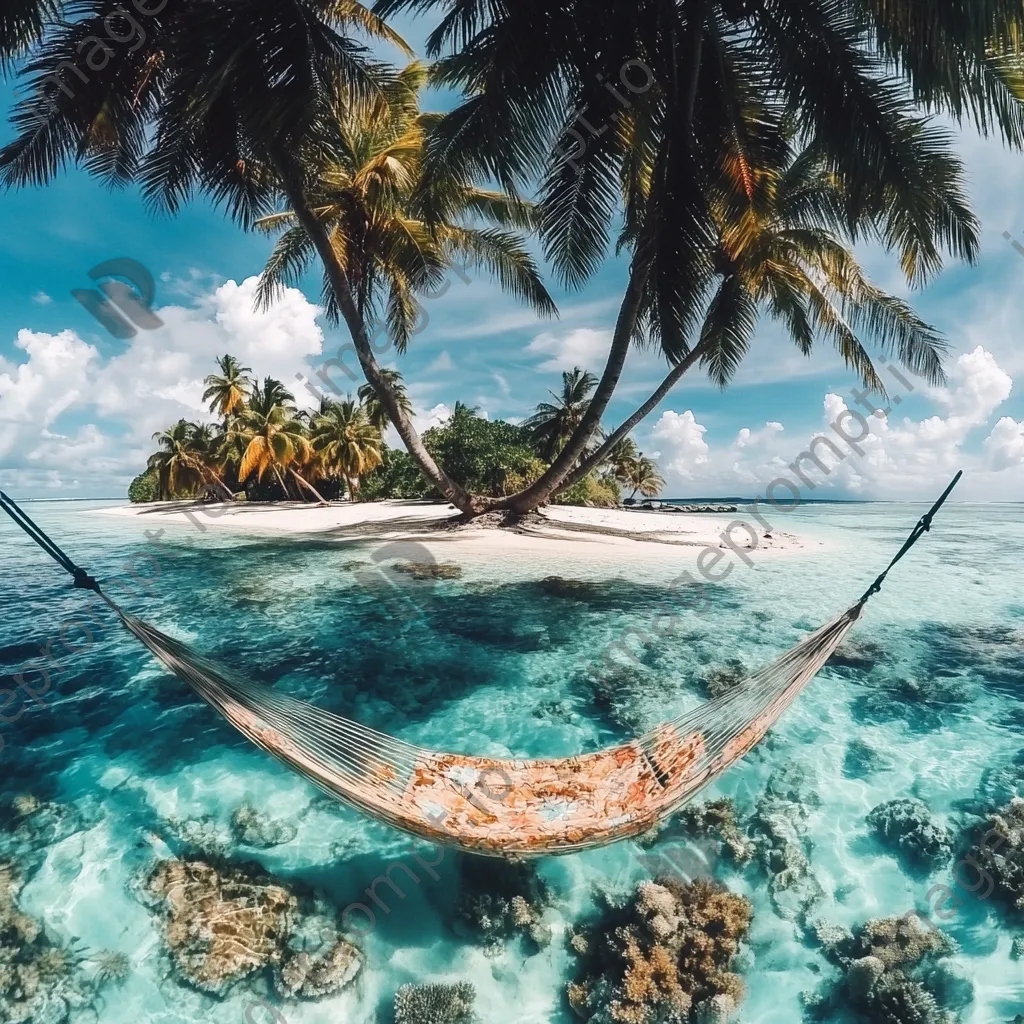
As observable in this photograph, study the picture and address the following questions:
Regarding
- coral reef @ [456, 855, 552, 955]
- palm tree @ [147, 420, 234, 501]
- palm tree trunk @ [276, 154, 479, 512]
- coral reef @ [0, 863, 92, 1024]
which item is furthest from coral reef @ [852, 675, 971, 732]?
palm tree @ [147, 420, 234, 501]

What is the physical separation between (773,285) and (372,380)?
19.5ft

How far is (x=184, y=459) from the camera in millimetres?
24703

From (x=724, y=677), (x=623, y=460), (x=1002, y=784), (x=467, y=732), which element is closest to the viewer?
(x=1002, y=784)

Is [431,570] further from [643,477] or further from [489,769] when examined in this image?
[643,477]

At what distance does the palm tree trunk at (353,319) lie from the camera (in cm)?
675

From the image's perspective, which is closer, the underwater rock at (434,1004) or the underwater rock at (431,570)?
the underwater rock at (434,1004)

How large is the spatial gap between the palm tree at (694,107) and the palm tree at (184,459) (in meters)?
22.5

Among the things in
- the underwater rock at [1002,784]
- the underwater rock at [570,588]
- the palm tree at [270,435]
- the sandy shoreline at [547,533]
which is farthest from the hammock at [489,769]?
the palm tree at [270,435]

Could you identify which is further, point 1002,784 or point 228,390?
point 228,390

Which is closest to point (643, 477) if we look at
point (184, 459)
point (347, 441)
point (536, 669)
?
point (347, 441)

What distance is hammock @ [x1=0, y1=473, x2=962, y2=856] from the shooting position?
2.47 metres

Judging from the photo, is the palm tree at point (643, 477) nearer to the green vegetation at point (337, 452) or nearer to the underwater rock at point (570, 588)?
the green vegetation at point (337, 452)

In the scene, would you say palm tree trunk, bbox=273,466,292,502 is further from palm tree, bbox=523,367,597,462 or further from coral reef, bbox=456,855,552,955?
coral reef, bbox=456,855,552,955

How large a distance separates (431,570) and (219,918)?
20.0 ft
